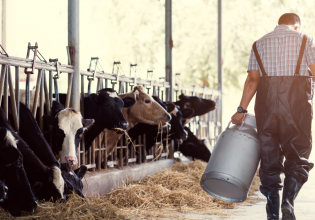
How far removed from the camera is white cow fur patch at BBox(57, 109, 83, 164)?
174 inches

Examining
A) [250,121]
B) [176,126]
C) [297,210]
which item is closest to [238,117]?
[250,121]

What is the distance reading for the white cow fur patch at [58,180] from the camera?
3.74m

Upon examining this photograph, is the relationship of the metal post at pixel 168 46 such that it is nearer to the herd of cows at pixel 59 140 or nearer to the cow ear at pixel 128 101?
the herd of cows at pixel 59 140

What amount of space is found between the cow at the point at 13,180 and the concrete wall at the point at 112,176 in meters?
1.45

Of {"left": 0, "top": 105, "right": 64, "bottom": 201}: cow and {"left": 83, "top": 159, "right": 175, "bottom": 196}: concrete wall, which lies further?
{"left": 83, "top": 159, "right": 175, "bottom": 196}: concrete wall

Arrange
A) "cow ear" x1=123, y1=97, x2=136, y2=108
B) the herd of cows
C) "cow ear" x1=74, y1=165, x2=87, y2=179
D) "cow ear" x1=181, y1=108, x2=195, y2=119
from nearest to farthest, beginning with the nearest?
the herd of cows < "cow ear" x1=74, y1=165, x2=87, y2=179 < "cow ear" x1=123, y1=97, x2=136, y2=108 < "cow ear" x1=181, y1=108, x2=195, y2=119

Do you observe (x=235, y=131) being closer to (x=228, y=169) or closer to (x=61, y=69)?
(x=228, y=169)

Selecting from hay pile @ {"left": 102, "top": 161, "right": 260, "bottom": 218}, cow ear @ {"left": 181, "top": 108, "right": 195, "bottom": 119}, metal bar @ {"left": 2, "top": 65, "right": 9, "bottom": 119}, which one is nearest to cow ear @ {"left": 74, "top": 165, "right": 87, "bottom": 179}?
hay pile @ {"left": 102, "top": 161, "right": 260, "bottom": 218}

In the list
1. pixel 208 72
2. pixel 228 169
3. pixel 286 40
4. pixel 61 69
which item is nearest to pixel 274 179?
pixel 228 169

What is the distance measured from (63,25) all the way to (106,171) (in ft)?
55.5

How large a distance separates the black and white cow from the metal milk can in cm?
179

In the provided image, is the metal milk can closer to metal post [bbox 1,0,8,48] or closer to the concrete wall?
the concrete wall

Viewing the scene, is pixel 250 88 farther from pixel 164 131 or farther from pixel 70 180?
pixel 164 131

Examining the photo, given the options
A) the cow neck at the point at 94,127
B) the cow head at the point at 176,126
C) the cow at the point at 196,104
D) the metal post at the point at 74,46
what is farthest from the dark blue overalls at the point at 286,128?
the cow at the point at 196,104
